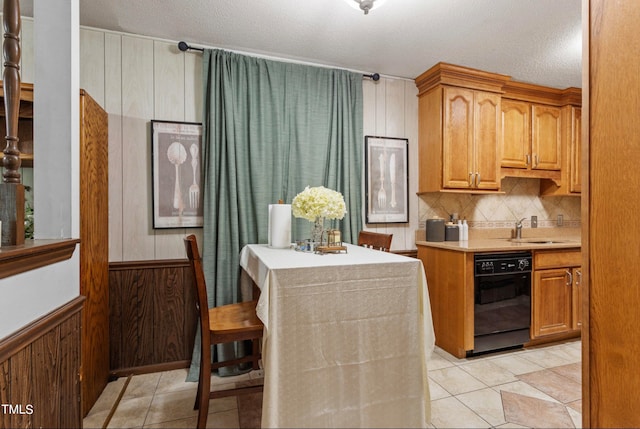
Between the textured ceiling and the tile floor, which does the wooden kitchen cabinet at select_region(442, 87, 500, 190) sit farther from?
the tile floor

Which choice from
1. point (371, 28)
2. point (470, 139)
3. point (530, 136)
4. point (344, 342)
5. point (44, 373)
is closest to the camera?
point (44, 373)

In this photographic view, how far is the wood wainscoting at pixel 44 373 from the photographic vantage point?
80 cm

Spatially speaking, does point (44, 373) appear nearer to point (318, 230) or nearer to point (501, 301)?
point (318, 230)

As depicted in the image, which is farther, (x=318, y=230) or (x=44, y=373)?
(x=318, y=230)

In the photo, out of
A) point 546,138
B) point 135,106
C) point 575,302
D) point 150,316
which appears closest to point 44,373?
point 150,316

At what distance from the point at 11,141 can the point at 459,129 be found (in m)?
3.05

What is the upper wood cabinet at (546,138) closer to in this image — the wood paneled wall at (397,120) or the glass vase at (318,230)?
the wood paneled wall at (397,120)

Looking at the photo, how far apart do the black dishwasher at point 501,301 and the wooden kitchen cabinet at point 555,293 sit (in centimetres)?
9

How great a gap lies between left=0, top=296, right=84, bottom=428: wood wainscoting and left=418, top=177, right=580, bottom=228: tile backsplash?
2859mm

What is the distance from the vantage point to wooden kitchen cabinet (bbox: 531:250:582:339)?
2.86 meters

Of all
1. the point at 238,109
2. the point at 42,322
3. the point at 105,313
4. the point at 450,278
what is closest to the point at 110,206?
the point at 105,313

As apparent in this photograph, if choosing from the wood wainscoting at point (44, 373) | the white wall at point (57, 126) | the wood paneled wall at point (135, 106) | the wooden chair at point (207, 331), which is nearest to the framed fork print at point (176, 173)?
the wood paneled wall at point (135, 106)

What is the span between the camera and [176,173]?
2.54 m

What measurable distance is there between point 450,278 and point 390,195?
91cm
